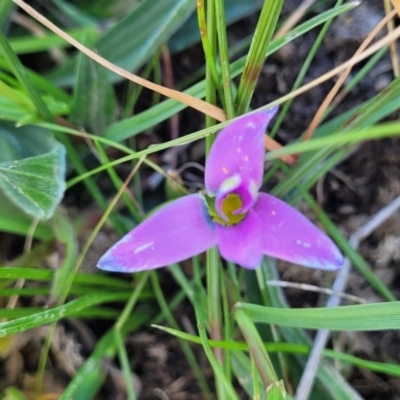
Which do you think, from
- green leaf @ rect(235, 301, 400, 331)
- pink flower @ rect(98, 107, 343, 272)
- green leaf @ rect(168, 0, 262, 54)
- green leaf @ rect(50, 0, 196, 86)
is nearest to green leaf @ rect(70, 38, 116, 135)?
green leaf @ rect(50, 0, 196, 86)

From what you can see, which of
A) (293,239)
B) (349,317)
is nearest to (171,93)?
(293,239)

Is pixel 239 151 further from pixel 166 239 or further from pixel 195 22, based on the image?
pixel 195 22

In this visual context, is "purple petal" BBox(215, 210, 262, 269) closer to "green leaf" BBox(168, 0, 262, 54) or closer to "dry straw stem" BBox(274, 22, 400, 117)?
"dry straw stem" BBox(274, 22, 400, 117)

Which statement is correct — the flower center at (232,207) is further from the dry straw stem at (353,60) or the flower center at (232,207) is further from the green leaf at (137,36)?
the green leaf at (137,36)

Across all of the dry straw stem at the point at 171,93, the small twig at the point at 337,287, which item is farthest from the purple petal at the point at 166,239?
the small twig at the point at 337,287

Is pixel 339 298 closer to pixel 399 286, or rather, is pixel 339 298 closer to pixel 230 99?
pixel 399 286

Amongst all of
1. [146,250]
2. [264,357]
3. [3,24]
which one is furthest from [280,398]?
[3,24]
